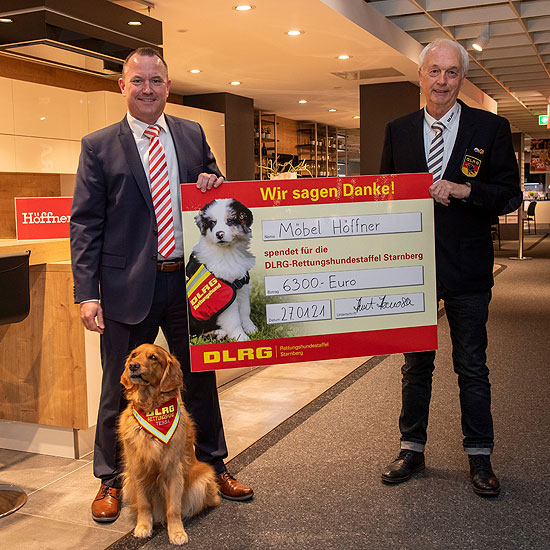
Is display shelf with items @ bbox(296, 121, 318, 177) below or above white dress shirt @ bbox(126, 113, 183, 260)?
above

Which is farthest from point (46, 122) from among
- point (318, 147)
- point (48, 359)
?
point (318, 147)

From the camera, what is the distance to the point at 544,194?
1021 inches

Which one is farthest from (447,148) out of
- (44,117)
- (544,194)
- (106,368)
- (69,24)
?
(544,194)

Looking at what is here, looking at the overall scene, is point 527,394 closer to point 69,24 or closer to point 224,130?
point 69,24

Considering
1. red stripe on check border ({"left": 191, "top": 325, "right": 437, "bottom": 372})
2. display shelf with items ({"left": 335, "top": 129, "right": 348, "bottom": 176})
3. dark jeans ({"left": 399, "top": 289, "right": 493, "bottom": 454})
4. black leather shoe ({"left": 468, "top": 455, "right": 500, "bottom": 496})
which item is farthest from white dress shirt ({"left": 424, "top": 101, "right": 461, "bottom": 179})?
display shelf with items ({"left": 335, "top": 129, "right": 348, "bottom": 176})

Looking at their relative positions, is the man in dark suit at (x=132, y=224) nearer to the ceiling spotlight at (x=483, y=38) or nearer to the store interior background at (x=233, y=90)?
the store interior background at (x=233, y=90)

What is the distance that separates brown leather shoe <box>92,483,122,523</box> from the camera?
250 centimetres

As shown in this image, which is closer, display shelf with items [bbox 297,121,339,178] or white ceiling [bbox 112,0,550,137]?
white ceiling [bbox 112,0,550,137]

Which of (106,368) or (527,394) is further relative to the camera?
(527,394)

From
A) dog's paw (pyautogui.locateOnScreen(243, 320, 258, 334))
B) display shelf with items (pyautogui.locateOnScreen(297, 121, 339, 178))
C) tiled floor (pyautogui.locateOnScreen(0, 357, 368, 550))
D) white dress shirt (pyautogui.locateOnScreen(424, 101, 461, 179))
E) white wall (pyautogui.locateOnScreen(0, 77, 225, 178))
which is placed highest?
display shelf with items (pyautogui.locateOnScreen(297, 121, 339, 178))

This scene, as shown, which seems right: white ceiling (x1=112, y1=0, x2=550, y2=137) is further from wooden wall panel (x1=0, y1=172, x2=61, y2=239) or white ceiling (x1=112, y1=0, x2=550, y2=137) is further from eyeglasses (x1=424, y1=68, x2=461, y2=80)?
eyeglasses (x1=424, y1=68, x2=461, y2=80)

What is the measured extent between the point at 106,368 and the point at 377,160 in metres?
7.44

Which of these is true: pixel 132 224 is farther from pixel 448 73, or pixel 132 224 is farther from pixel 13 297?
pixel 448 73

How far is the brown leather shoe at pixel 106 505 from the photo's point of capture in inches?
98.3
